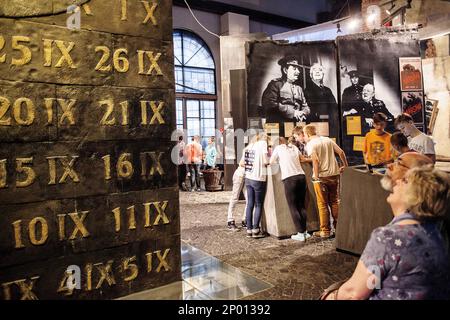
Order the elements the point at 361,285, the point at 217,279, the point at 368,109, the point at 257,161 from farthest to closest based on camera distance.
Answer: the point at 368,109, the point at 257,161, the point at 217,279, the point at 361,285

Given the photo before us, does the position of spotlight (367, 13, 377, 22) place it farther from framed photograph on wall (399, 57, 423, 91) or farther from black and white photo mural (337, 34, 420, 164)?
framed photograph on wall (399, 57, 423, 91)

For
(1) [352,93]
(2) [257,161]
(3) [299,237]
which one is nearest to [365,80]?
(1) [352,93]

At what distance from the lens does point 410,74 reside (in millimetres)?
8867

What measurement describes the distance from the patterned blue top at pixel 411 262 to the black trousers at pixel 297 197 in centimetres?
399

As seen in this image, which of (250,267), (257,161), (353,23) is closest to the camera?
(250,267)

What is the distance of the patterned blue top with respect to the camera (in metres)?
1.93

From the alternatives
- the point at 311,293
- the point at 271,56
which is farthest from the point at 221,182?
the point at 311,293

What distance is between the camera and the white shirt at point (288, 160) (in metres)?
5.97

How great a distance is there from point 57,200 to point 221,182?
9678 millimetres

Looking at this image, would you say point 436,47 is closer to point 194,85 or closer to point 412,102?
point 412,102

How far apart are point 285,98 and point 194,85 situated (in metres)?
9.87

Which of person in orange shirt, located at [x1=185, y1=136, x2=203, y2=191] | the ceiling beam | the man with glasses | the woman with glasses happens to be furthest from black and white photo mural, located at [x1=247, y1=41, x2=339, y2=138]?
the ceiling beam

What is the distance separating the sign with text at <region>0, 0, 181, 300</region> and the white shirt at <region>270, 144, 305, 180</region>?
2.50m
